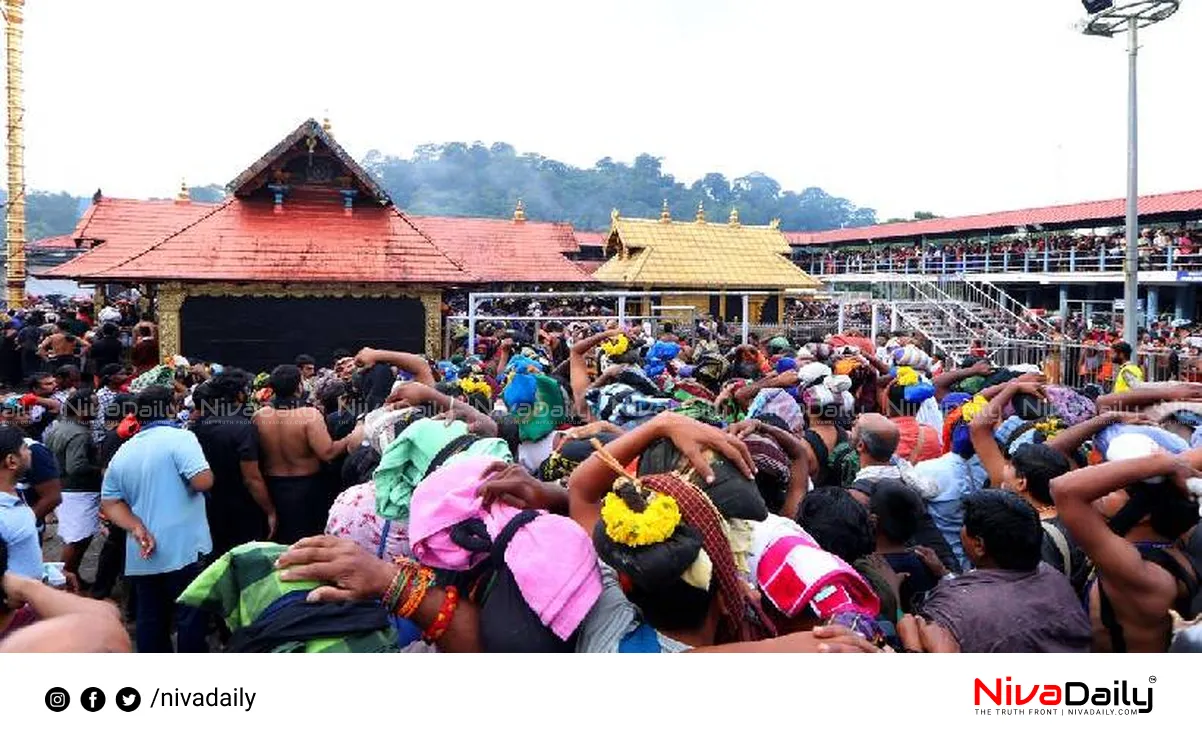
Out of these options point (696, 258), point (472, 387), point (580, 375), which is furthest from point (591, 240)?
point (472, 387)

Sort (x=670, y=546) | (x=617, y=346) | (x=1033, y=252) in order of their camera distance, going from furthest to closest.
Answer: (x=1033, y=252) < (x=617, y=346) < (x=670, y=546)

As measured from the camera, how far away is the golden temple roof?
Result: 20344 mm

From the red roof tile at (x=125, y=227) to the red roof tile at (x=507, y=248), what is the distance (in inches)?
179

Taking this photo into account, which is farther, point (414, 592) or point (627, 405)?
point (627, 405)

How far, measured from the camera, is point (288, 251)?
1170 cm

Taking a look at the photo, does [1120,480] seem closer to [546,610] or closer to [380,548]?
[546,610]

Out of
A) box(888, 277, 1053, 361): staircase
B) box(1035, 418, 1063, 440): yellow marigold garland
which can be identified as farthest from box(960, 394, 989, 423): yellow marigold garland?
box(888, 277, 1053, 361): staircase

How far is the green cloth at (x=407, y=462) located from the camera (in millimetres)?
3066

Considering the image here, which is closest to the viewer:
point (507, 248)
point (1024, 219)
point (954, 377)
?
point (954, 377)

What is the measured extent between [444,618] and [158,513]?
2.63 m

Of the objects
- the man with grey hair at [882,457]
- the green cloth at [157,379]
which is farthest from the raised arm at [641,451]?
the green cloth at [157,379]

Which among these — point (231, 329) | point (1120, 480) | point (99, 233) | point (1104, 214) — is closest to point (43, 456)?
point (1120, 480)

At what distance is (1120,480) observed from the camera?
7.72ft
